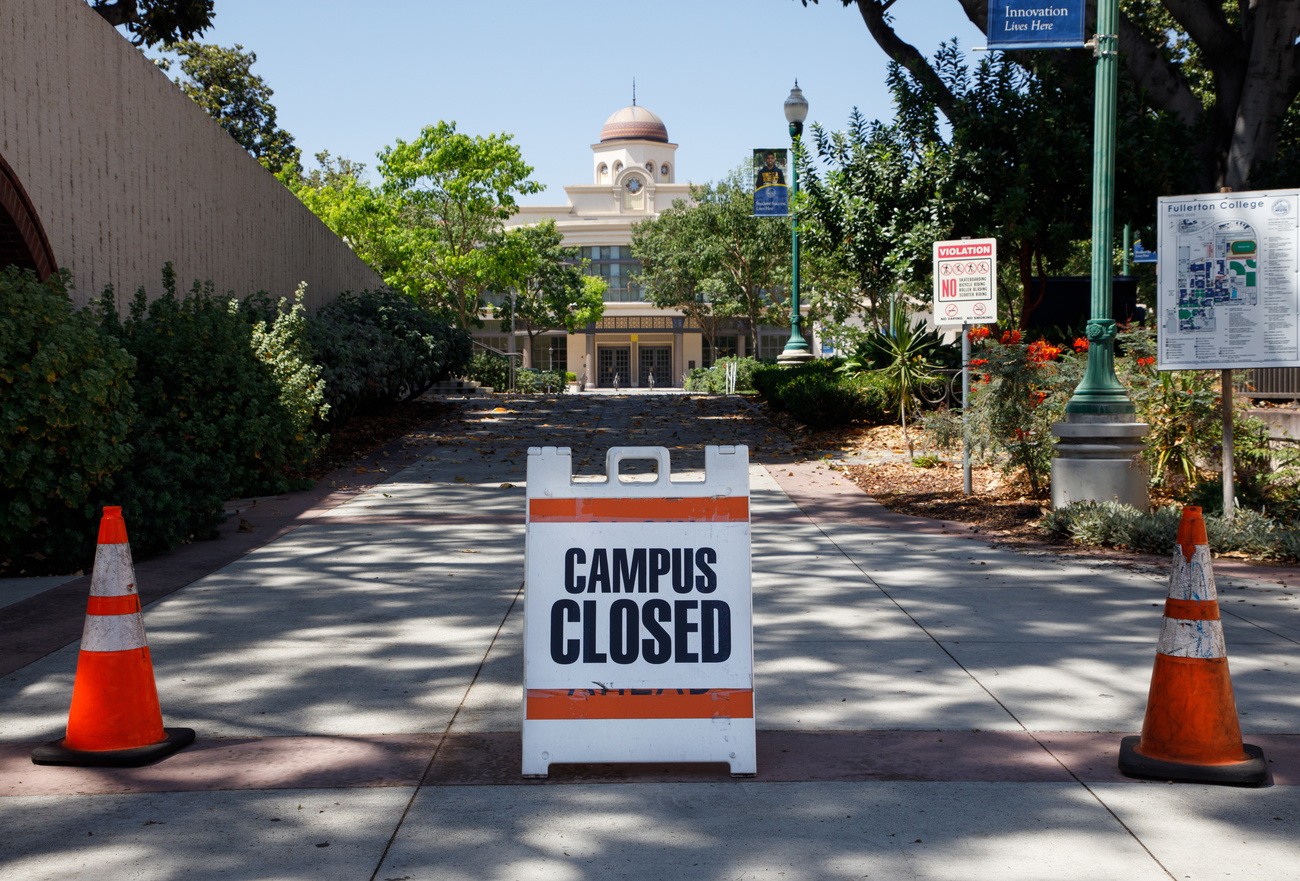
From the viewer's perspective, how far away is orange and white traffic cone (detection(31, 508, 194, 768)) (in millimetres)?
4145

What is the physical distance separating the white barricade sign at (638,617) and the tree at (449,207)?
34.0 m

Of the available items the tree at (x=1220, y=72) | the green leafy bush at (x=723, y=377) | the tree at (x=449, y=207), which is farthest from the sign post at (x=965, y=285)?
the tree at (x=449, y=207)

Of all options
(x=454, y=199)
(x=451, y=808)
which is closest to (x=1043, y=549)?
(x=451, y=808)

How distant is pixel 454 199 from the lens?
3928 cm

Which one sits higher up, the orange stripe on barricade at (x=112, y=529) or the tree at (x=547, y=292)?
the tree at (x=547, y=292)

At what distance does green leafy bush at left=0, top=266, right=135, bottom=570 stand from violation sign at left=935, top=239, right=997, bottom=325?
7.44 m

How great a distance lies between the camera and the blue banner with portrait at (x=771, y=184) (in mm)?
25844

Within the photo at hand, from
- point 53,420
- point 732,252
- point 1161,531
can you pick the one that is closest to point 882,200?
point 1161,531

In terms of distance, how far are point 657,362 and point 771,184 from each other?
51.4 metres

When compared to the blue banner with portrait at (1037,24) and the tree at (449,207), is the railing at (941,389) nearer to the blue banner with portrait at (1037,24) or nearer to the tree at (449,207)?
the blue banner with portrait at (1037,24)

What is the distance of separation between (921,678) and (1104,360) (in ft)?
18.5

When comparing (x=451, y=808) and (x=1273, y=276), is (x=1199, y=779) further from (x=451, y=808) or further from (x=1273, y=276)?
(x=1273, y=276)

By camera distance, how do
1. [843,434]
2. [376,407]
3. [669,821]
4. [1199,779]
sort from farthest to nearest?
[376,407] < [843,434] < [1199,779] < [669,821]

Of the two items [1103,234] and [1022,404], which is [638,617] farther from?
[1022,404]
